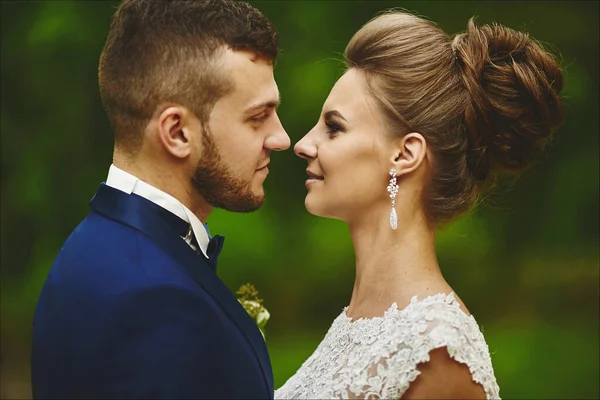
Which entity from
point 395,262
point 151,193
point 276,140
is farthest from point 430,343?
point 151,193

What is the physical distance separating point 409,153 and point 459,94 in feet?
0.77

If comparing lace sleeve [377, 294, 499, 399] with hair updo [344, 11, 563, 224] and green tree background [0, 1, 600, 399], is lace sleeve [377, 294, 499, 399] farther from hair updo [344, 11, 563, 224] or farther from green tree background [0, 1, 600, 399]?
green tree background [0, 1, 600, 399]

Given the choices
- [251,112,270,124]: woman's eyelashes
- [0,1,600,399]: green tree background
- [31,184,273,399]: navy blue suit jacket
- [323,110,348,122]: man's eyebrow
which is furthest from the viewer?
[0,1,600,399]: green tree background

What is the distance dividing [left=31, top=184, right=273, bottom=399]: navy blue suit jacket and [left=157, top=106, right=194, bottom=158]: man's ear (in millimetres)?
167

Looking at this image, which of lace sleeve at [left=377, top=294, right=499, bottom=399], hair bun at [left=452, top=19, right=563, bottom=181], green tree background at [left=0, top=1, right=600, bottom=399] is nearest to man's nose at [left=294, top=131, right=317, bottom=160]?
hair bun at [left=452, top=19, right=563, bottom=181]

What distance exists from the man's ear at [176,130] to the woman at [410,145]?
0.56 meters

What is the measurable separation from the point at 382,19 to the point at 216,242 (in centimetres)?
92

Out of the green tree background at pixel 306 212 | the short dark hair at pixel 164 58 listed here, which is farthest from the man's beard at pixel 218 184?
the green tree background at pixel 306 212

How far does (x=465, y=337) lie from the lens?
2.53m

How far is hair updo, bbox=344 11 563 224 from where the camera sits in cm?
271

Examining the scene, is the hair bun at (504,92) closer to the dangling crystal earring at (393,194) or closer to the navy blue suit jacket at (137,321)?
the dangling crystal earring at (393,194)

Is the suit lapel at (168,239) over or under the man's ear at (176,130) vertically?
under

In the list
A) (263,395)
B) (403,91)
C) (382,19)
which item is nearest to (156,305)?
(263,395)

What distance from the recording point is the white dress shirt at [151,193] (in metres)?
2.38
